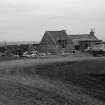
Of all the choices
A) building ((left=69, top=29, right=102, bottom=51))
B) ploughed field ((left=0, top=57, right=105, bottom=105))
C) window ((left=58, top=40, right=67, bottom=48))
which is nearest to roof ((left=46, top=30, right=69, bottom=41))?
window ((left=58, top=40, right=67, bottom=48))

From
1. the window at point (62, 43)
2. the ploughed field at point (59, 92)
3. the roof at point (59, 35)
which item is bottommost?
the ploughed field at point (59, 92)

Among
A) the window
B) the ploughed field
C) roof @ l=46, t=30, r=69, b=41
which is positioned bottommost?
the ploughed field

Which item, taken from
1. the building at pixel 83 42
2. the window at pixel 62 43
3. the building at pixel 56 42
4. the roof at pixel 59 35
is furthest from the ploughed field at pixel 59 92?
the building at pixel 83 42

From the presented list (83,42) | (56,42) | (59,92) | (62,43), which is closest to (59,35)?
(62,43)

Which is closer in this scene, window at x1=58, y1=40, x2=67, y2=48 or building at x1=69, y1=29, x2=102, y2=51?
window at x1=58, y1=40, x2=67, y2=48

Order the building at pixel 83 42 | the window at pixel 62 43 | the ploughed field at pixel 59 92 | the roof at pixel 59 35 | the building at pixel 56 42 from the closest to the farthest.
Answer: the ploughed field at pixel 59 92, the building at pixel 56 42, the window at pixel 62 43, the roof at pixel 59 35, the building at pixel 83 42

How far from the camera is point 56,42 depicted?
4722 centimetres

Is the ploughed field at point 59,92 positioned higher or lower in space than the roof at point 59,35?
lower

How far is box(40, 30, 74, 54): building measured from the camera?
46.8 m

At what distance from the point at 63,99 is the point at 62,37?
3971 centimetres

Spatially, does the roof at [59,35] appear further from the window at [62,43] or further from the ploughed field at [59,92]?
the ploughed field at [59,92]

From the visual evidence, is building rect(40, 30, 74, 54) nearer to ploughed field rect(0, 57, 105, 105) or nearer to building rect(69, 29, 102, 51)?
building rect(69, 29, 102, 51)

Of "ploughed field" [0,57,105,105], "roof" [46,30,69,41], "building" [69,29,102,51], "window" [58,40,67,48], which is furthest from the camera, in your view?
"building" [69,29,102,51]

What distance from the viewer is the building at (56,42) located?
4676cm
